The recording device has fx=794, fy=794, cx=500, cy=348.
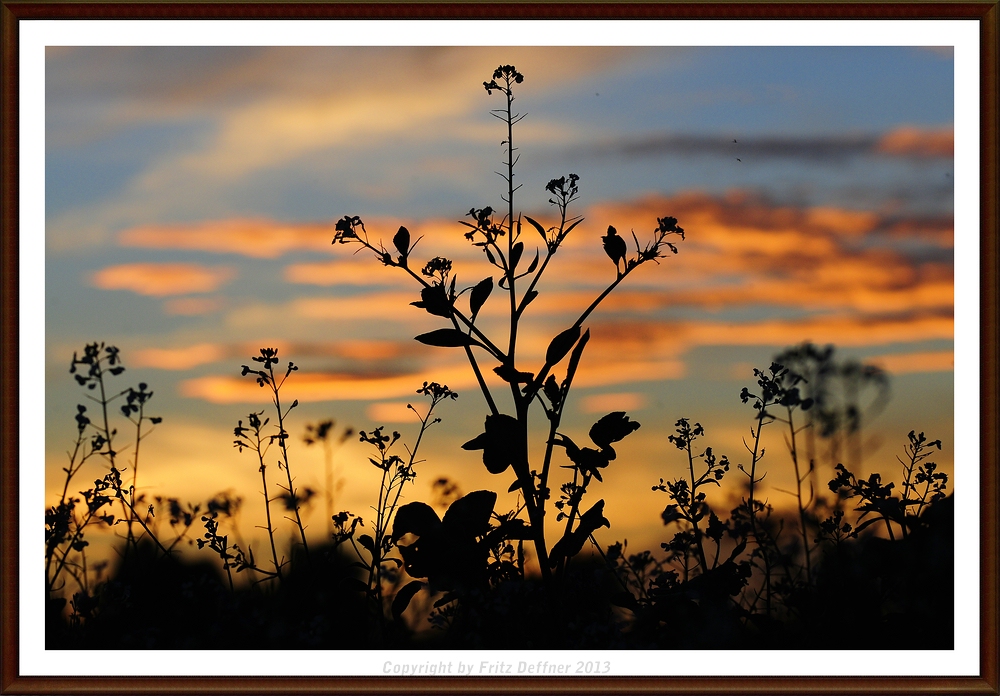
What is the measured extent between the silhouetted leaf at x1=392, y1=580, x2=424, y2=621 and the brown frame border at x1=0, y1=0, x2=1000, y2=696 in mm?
269

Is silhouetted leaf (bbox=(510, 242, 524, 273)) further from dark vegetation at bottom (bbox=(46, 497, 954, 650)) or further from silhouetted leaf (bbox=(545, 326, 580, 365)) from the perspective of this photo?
dark vegetation at bottom (bbox=(46, 497, 954, 650))

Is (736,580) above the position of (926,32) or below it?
below

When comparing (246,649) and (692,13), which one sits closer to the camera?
(246,649)

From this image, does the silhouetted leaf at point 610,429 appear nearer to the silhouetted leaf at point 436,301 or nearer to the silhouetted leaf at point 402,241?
the silhouetted leaf at point 436,301

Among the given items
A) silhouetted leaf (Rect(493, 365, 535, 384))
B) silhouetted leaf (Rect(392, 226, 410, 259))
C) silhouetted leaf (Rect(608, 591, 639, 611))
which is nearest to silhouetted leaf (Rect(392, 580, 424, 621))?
silhouetted leaf (Rect(608, 591, 639, 611))

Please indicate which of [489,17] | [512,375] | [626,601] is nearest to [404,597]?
[626,601]

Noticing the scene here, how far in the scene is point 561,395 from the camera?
3295mm

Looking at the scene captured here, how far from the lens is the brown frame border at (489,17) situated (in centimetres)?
329

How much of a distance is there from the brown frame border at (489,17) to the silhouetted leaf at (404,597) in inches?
10.6

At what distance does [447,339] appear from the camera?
3320mm

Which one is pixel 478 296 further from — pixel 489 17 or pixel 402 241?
pixel 489 17
